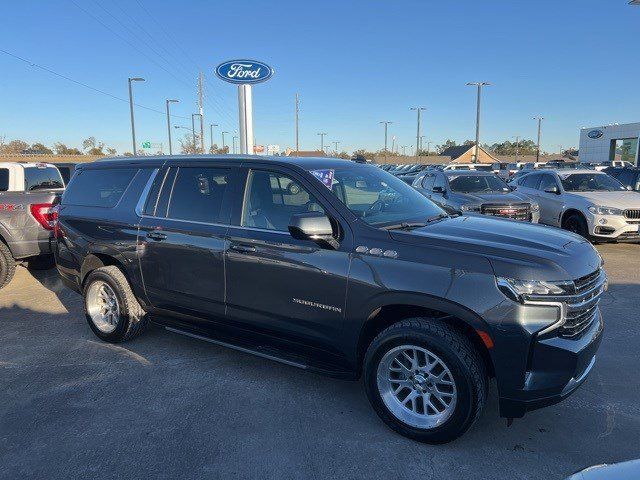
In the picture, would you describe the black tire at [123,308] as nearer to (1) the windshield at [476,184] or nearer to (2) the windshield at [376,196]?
(2) the windshield at [376,196]

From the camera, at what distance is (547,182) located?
11.6 m

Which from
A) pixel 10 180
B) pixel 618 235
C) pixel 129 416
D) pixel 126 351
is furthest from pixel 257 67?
pixel 129 416

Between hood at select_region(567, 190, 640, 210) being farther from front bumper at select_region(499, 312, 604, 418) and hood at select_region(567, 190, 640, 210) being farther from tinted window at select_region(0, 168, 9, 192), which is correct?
tinted window at select_region(0, 168, 9, 192)

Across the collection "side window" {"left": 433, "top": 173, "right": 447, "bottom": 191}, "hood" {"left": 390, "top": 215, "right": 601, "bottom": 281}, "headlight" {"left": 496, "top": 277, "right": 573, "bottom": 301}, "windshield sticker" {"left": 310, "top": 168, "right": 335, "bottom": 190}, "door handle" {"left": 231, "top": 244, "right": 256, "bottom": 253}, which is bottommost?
"headlight" {"left": 496, "top": 277, "right": 573, "bottom": 301}

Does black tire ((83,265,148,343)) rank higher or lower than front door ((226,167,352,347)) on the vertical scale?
lower

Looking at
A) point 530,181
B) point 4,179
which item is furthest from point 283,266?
point 530,181

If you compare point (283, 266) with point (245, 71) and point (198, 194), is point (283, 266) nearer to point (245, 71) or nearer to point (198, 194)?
point (198, 194)

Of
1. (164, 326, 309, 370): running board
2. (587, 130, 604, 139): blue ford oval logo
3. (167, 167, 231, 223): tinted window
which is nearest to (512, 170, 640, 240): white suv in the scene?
(164, 326, 309, 370): running board

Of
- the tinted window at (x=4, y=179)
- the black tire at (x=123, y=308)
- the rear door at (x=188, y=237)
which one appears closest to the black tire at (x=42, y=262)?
the tinted window at (x=4, y=179)

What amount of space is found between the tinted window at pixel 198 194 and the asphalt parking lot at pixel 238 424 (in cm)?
144

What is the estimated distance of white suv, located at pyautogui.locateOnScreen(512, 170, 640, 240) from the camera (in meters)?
9.41

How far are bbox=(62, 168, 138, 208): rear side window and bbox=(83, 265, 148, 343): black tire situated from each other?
2.38 ft

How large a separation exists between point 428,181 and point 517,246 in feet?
32.4

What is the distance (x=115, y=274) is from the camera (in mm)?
4832
